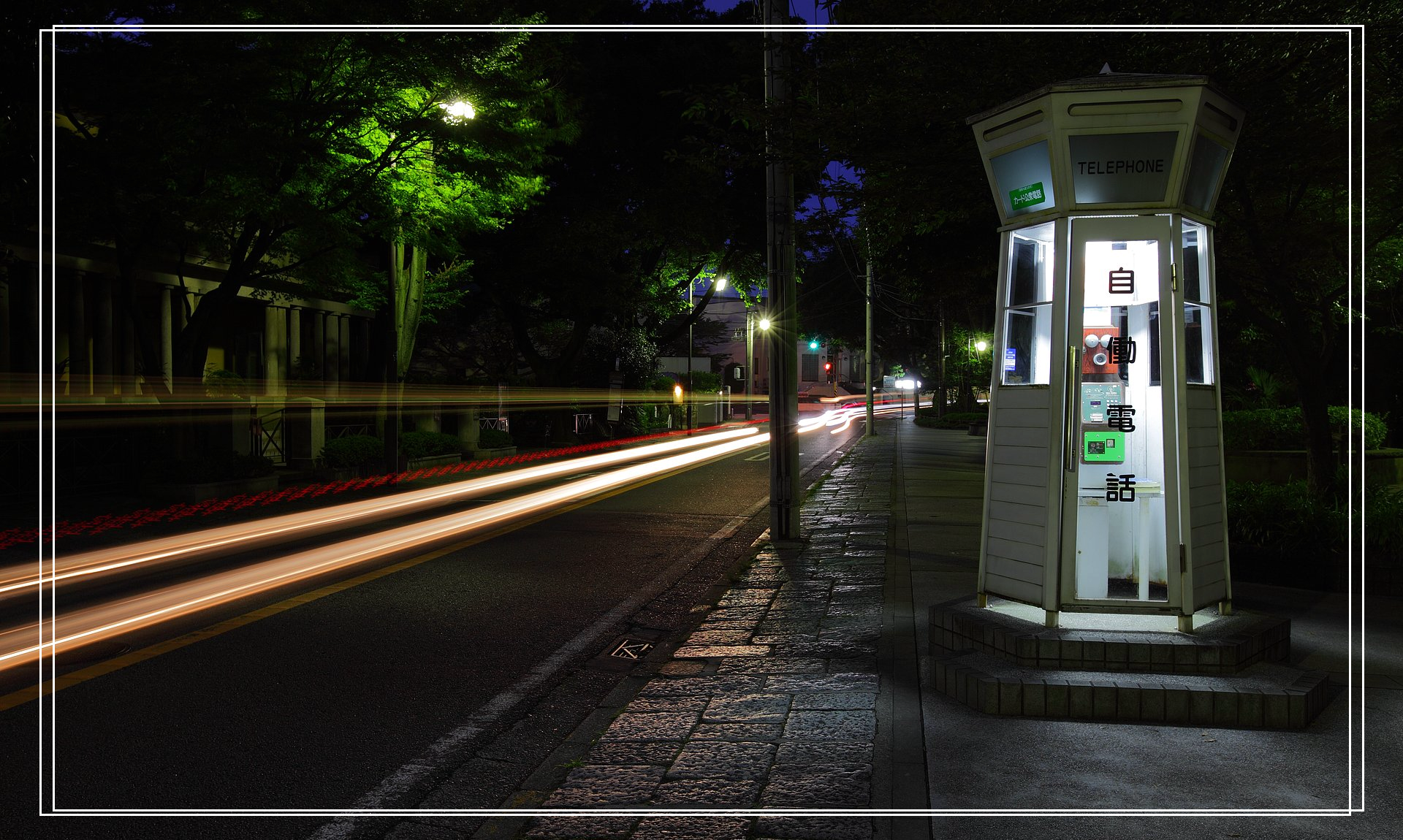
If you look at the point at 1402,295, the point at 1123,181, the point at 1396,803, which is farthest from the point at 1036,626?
the point at 1402,295

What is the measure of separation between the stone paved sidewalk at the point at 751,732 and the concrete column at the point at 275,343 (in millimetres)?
19616

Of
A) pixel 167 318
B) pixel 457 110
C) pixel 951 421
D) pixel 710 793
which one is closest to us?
pixel 710 793

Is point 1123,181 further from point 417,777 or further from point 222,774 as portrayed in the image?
point 222,774

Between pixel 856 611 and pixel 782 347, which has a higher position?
pixel 782 347

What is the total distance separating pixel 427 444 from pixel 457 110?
8954mm

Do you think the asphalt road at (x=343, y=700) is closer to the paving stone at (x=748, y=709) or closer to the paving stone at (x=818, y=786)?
the paving stone at (x=748, y=709)

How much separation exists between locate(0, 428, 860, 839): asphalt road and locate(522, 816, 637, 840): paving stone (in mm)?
510

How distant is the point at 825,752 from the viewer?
500 cm

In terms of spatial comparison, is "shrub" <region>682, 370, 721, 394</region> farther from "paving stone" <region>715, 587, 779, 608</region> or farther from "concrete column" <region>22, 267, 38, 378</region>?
"paving stone" <region>715, 587, 779, 608</region>

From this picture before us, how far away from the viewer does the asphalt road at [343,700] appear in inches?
181

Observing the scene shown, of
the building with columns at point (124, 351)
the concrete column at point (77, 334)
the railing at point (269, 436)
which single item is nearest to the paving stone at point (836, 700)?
the building with columns at point (124, 351)

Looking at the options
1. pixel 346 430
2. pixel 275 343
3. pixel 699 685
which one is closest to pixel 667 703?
pixel 699 685

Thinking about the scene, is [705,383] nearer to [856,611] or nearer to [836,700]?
[856,611]

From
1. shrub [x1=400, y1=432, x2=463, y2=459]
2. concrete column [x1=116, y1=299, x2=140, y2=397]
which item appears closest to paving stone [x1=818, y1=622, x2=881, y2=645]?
shrub [x1=400, y1=432, x2=463, y2=459]
